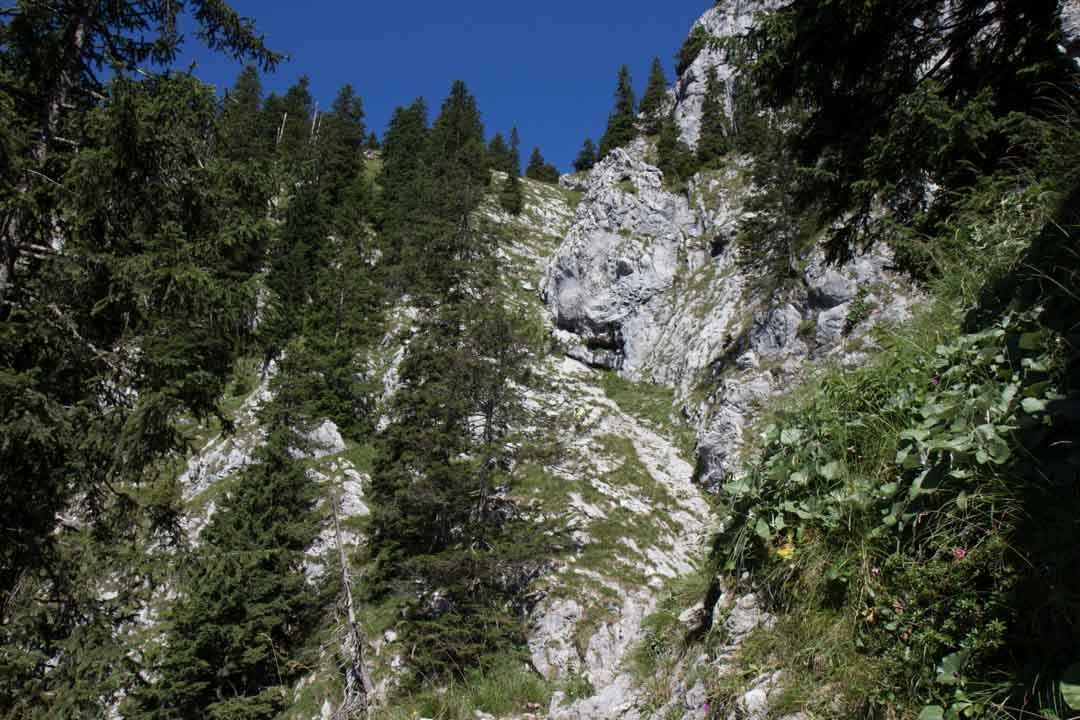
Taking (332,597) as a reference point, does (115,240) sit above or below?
above

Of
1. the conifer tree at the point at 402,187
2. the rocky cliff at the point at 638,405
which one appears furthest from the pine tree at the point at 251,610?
the conifer tree at the point at 402,187

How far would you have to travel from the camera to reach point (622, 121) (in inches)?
2210

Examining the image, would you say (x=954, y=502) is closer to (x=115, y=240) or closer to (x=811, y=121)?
(x=811, y=121)

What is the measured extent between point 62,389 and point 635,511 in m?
15.0

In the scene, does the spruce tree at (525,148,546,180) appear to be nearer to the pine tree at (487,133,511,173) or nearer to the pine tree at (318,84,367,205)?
the pine tree at (487,133,511,173)

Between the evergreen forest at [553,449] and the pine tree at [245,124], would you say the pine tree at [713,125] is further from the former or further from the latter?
the pine tree at [245,124]

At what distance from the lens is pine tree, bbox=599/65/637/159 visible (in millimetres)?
54428

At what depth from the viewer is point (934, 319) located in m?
3.91

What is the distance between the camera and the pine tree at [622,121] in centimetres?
5443

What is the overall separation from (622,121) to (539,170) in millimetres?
20133

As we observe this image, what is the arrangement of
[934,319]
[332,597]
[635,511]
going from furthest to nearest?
1. [635,511]
2. [332,597]
3. [934,319]

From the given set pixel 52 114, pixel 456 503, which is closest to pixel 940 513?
pixel 52 114

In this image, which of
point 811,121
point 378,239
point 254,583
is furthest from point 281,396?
point 378,239

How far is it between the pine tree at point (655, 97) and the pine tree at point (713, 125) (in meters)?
5.33
